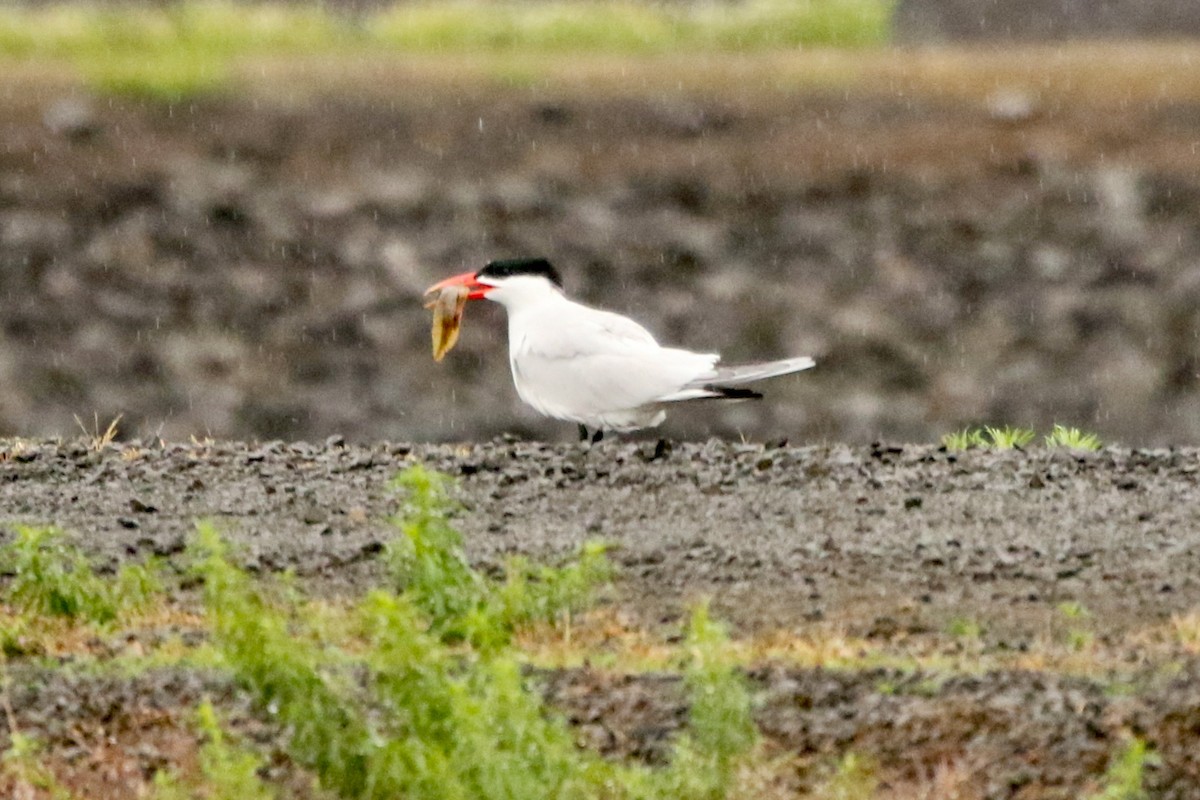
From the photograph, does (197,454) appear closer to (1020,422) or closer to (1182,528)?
(1182,528)

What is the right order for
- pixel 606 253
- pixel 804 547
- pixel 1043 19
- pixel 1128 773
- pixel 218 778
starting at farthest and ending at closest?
pixel 1043 19 → pixel 606 253 → pixel 804 547 → pixel 1128 773 → pixel 218 778

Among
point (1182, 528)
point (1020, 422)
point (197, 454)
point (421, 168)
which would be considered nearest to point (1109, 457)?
point (1182, 528)

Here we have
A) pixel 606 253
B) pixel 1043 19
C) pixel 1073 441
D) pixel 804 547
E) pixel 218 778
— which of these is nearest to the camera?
pixel 218 778

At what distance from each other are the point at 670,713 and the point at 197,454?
4298 mm

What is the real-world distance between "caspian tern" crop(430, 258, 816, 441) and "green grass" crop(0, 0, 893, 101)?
1273 cm

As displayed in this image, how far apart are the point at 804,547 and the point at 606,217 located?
12668 millimetres

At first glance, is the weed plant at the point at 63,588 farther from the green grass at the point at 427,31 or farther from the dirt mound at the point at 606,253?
the green grass at the point at 427,31

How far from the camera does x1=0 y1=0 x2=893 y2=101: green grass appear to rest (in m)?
24.3

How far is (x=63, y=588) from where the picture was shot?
8.38 metres

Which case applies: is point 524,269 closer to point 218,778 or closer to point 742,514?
point 742,514

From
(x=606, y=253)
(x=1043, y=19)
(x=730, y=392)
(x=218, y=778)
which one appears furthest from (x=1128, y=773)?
(x=1043, y=19)

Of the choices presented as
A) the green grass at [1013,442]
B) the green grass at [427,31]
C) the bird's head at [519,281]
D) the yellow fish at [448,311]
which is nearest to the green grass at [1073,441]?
Answer: the green grass at [1013,442]

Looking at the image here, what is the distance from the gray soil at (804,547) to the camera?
704 centimetres

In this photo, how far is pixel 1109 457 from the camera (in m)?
10.6
